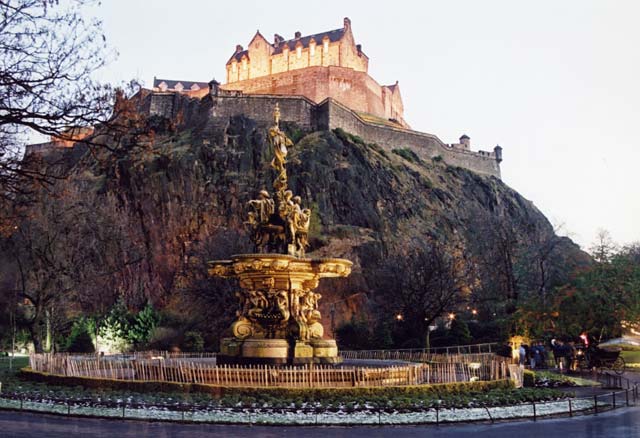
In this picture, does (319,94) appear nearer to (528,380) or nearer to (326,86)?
(326,86)

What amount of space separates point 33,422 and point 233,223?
51.2 m

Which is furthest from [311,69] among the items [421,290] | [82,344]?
[82,344]

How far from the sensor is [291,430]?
11.0 meters

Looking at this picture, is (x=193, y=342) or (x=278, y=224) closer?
(x=278, y=224)

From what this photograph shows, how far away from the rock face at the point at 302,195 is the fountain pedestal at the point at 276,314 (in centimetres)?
3215

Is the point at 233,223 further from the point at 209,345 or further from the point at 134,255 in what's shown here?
the point at 209,345

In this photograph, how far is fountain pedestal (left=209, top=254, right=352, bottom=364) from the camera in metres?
17.2

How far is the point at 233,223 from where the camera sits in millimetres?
62344

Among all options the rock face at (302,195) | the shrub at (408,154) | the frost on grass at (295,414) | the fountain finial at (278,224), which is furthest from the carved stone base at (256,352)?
the shrub at (408,154)

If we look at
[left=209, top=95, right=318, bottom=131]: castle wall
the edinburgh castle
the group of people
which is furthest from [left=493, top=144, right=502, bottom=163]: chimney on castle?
the group of people

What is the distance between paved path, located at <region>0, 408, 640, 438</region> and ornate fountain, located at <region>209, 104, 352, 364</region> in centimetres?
587

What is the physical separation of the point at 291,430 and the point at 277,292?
7.14 m

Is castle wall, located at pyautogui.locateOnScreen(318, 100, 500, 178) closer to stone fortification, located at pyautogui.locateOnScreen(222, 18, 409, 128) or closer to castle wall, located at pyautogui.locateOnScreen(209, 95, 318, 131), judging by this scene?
castle wall, located at pyautogui.locateOnScreen(209, 95, 318, 131)

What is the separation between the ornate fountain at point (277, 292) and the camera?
56.8 ft
